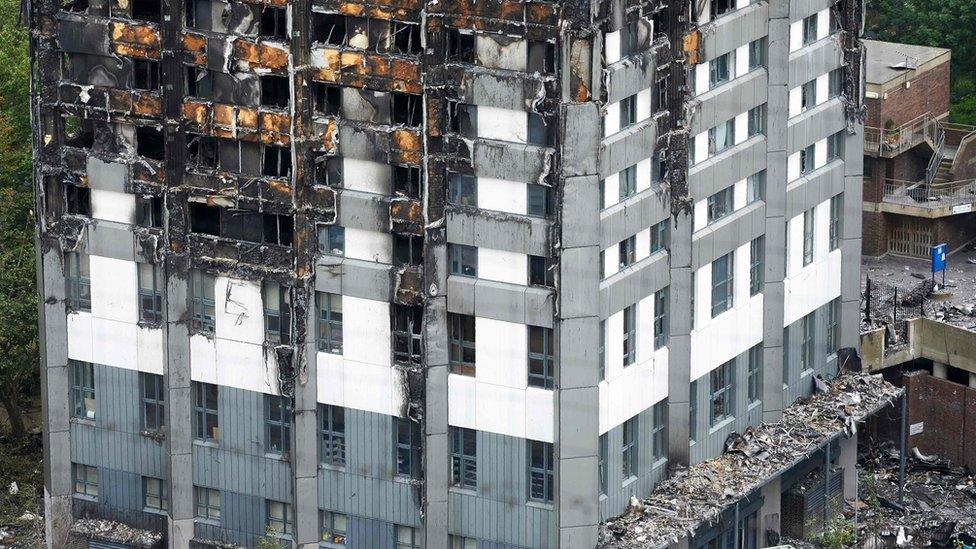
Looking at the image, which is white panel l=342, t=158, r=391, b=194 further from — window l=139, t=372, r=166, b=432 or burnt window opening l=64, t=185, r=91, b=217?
window l=139, t=372, r=166, b=432

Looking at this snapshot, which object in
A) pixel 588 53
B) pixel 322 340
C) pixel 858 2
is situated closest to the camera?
pixel 588 53

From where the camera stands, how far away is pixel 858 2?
114m

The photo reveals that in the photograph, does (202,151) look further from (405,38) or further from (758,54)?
(758,54)

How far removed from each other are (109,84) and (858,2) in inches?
1245

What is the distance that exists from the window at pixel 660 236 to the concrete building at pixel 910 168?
3388cm

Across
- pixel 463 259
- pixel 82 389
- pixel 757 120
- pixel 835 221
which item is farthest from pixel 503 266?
pixel 835 221

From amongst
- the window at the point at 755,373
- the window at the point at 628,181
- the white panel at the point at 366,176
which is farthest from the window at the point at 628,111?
the window at the point at 755,373

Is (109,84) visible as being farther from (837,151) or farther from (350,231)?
(837,151)

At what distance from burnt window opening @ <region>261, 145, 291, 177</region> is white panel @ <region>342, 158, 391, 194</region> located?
2.35 m

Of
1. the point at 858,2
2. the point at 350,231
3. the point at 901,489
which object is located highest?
the point at 858,2

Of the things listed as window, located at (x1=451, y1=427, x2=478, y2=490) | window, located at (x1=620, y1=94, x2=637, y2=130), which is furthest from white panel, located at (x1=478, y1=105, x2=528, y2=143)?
window, located at (x1=451, y1=427, x2=478, y2=490)

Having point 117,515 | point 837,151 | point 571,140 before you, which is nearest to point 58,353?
point 117,515

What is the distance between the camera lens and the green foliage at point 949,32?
498 feet

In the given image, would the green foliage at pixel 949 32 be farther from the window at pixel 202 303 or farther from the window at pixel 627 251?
the window at pixel 202 303
